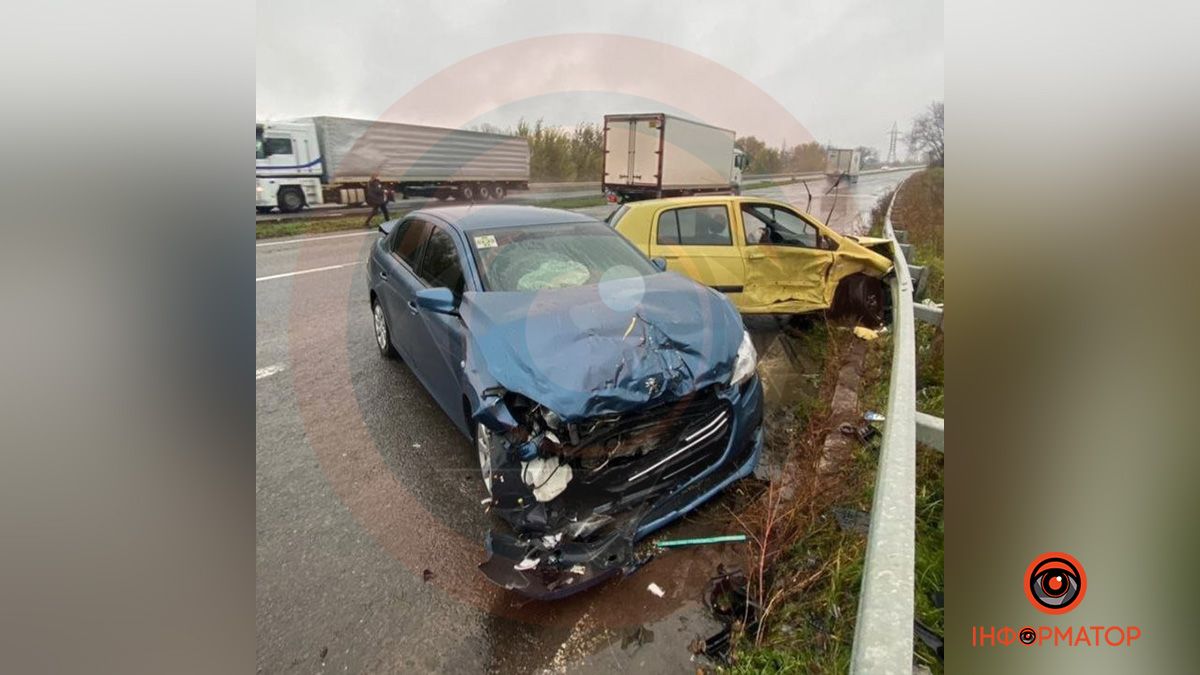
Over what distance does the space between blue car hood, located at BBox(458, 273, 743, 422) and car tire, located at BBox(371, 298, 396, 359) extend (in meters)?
2.03

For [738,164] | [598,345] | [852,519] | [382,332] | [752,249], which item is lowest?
[852,519]

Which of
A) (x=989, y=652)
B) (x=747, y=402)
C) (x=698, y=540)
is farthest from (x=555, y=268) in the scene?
(x=989, y=652)

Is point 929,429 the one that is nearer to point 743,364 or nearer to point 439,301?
point 743,364

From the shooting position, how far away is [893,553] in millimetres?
1220

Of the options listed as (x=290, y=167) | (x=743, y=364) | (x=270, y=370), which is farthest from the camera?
(x=290, y=167)

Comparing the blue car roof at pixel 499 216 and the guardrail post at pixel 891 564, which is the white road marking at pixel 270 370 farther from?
the guardrail post at pixel 891 564

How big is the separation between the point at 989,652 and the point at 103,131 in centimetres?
176

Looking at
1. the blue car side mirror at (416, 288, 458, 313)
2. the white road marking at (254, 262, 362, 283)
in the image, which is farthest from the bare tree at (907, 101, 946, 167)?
the white road marking at (254, 262, 362, 283)

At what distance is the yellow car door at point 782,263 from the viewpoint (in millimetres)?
5172

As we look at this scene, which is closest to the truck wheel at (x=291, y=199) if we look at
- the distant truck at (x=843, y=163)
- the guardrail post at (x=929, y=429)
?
the distant truck at (x=843, y=163)

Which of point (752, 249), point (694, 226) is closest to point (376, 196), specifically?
point (694, 226)

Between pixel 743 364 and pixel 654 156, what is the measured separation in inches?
594

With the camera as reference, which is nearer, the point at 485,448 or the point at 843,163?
the point at 485,448

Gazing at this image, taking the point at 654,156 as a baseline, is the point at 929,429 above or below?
below
